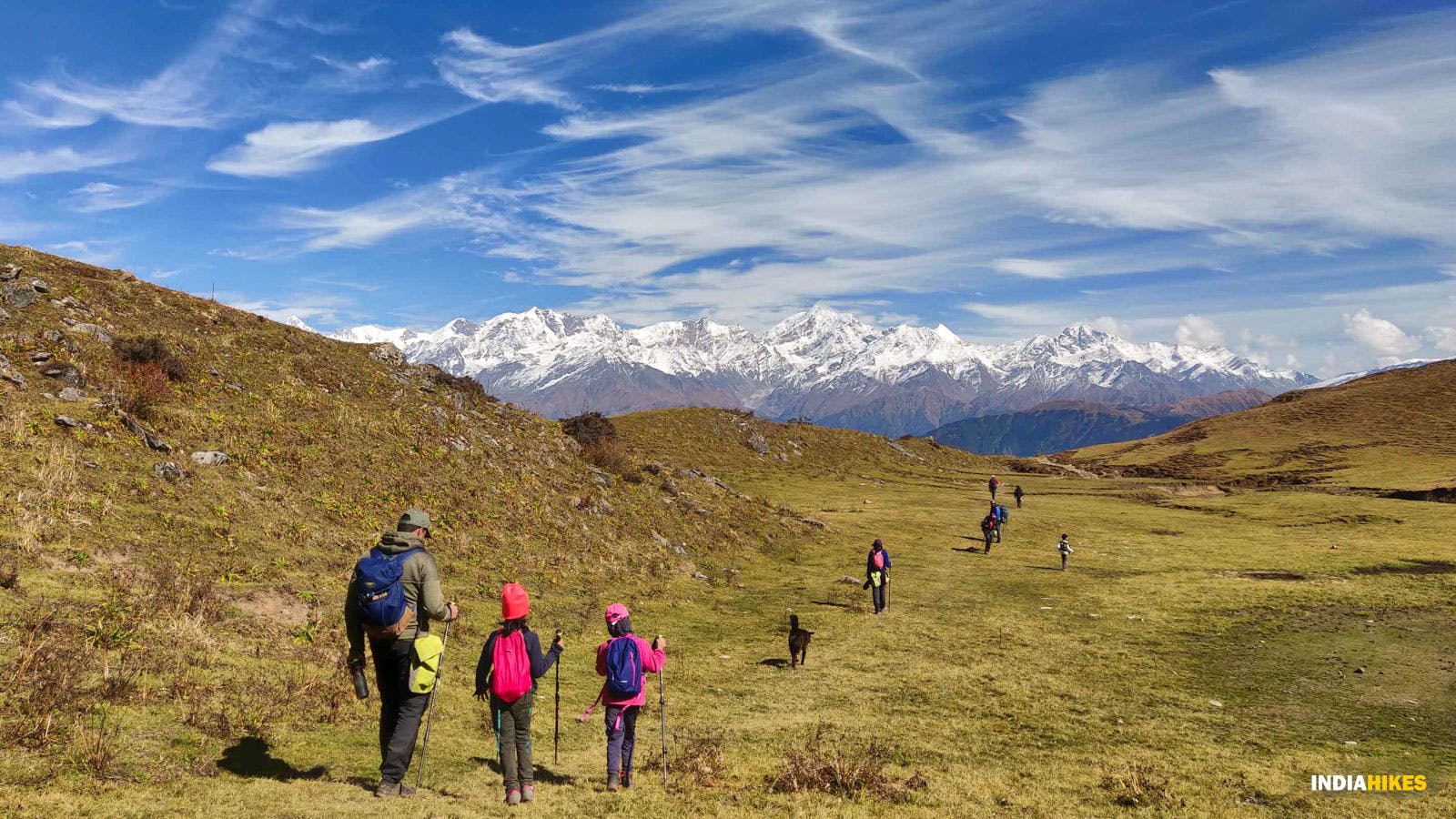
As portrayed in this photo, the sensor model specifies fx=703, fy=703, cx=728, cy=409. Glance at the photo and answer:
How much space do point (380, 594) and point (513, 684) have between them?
2.20 metres

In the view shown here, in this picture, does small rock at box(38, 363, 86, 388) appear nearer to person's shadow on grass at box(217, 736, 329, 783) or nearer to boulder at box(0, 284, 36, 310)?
boulder at box(0, 284, 36, 310)

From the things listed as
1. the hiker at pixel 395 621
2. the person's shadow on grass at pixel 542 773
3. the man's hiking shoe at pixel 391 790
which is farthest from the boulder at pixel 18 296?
the man's hiking shoe at pixel 391 790

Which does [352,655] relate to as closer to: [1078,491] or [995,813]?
[995,813]

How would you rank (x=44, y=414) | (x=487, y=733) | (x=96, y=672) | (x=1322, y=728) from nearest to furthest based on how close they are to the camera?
(x=96, y=672) → (x=487, y=733) → (x=1322, y=728) → (x=44, y=414)

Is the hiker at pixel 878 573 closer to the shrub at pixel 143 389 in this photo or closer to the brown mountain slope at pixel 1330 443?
the shrub at pixel 143 389

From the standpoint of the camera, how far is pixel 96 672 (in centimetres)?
1054

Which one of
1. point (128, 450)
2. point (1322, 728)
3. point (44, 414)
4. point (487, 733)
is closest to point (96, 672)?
point (487, 733)

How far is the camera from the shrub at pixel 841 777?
35.8 feet

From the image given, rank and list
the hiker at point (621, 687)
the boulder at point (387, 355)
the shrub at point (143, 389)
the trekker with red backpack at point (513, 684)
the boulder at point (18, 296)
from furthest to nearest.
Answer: the boulder at point (387, 355)
the boulder at point (18, 296)
the shrub at point (143, 389)
the hiker at point (621, 687)
the trekker with red backpack at point (513, 684)

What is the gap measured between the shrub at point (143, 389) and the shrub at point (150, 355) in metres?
0.29

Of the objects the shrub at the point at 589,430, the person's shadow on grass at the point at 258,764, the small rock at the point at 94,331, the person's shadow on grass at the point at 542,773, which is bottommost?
the person's shadow on grass at the point at 542,773

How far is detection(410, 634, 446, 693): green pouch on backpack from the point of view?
944 centimetres

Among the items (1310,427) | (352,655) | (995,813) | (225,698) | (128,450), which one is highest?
(1310,427)

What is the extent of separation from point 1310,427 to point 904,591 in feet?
535
